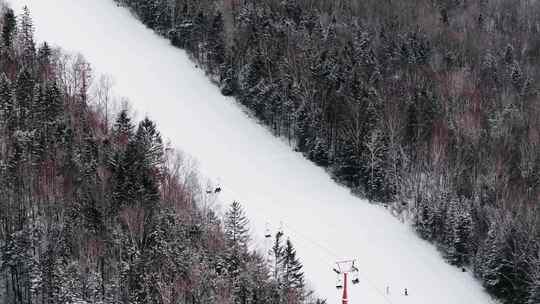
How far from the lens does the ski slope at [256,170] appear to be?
58.7m

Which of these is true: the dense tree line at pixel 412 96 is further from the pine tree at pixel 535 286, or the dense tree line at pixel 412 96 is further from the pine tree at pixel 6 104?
the pine tree at pixel 6 104

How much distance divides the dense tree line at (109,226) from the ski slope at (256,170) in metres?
6.01

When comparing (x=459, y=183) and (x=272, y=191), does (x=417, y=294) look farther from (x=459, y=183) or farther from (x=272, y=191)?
(x=272, y=191)

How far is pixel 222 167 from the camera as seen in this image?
73.6 m

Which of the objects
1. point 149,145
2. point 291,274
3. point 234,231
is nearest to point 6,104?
point 149,145

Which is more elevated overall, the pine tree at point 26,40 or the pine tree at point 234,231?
the pine tree at point 26,40

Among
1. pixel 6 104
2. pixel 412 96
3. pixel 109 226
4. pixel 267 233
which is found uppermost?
pixel 412 96

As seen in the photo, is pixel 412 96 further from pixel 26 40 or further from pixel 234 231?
pixel 26 40

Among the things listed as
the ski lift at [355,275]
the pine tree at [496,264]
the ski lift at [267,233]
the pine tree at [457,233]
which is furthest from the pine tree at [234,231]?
the pine tree at [496,264]

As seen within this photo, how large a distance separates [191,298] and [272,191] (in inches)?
1099

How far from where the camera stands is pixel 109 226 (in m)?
51.2

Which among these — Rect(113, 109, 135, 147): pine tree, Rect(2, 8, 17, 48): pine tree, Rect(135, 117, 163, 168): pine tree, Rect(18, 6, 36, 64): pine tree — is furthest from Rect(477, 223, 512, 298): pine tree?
Rect(2, 8, 17, 48): pine tree

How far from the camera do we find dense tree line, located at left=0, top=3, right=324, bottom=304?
45750 mm

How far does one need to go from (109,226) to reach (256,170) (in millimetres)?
26190
